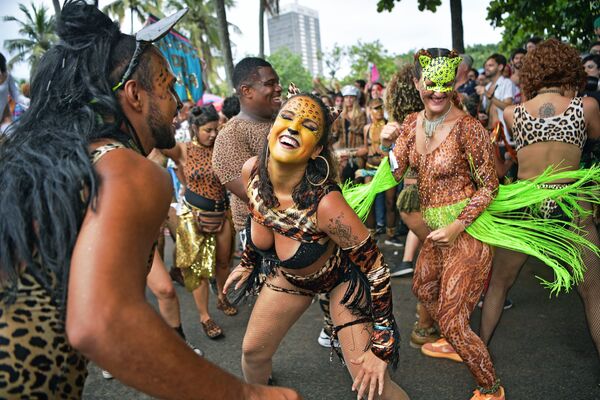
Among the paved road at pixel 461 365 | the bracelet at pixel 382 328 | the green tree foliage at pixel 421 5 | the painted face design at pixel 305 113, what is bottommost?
the paved road at pixel 461 365

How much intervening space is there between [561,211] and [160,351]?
2.94m

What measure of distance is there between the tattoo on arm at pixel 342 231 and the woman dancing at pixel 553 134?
4.96ft

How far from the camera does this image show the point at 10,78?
6.21 m

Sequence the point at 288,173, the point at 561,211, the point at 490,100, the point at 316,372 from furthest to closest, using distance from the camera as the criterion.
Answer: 1. the point at 490,100
2. the point at 316,372
3. the point at 561,211
4. the point at 288,173

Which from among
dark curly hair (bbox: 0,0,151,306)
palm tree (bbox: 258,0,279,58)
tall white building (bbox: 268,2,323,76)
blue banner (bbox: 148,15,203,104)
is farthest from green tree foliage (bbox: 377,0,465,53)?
tall white building (bbox: 268,2,323,76)

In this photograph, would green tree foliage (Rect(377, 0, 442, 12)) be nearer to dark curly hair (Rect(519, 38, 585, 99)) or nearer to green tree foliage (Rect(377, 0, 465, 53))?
green tree foliage (Rect(377, 0, 465, 53))

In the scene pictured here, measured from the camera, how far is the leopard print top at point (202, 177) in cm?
442

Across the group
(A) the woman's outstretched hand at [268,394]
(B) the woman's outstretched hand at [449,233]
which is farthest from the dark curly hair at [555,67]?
(A) the woman's outstretched hand at [268,394]

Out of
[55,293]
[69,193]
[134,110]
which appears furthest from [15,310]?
[134,110]

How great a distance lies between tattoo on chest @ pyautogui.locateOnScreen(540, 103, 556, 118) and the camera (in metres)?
3.20

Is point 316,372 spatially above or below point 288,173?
below

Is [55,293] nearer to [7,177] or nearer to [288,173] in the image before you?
[7,177]

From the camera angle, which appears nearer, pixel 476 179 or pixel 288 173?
pixel 288 173

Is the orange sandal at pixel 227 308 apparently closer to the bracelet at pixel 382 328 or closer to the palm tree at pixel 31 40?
the bracelet at pixel 382 328
